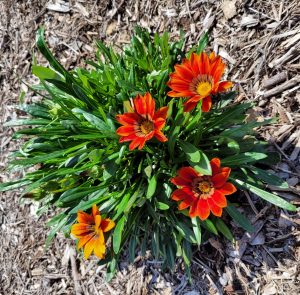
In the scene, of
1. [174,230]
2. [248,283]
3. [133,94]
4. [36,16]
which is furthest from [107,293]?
[36,16]

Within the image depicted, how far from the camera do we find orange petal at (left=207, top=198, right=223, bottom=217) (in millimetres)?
1557

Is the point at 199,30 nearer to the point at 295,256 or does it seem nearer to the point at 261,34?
the point at 261,34

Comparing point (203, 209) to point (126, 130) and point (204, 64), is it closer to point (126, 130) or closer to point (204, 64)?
point (126, 130)

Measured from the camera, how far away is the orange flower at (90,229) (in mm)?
1767

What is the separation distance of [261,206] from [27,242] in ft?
5.27

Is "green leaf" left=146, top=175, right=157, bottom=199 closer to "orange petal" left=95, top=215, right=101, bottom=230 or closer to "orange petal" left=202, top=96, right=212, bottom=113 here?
"orange petal" left=95, top=215, right=101, bottom=230

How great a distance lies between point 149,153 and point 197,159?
15.0 inches

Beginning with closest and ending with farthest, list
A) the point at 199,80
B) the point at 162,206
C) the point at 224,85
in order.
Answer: the point at 224,85 < the point at 199,80 < the point at 162,206

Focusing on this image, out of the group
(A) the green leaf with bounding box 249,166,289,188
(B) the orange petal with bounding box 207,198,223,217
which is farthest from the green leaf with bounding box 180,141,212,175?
(A) the green leaf with bounding box 249,166,289,188

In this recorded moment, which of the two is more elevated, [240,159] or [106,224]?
[240,159]

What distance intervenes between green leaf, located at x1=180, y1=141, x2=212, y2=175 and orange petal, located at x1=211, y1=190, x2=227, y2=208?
3.4 inches

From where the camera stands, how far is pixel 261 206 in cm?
208

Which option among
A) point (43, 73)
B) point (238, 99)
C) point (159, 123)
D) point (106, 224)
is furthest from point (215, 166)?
point (43, 73)

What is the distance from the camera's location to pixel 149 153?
1.99 meters
